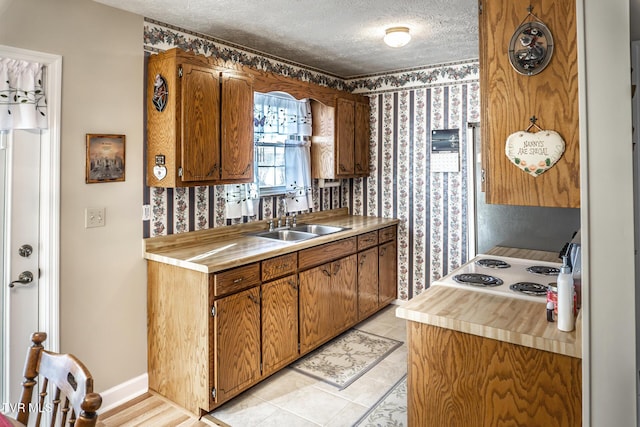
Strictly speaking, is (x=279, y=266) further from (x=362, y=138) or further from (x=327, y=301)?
(x=362, y=138)

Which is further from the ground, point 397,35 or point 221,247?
point 397,35

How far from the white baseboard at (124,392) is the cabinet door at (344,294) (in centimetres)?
149

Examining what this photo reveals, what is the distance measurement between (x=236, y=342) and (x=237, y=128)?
1485mm

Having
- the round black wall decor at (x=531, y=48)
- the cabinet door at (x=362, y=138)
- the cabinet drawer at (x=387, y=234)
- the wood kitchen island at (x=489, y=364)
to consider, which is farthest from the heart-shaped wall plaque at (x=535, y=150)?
the cabinet door at (x=362, y=138)

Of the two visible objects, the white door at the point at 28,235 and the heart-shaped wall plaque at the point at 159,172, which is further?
the heart-shaped wall plaque at the point at 159,172

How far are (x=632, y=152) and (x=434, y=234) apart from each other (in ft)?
10.1

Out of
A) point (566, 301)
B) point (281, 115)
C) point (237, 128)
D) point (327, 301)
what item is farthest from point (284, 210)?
point (566, 301)

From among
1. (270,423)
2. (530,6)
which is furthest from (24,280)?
(530,6)

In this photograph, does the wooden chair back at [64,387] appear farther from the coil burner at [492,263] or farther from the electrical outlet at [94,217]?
the coil burner at [492,263]

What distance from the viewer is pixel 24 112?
2.21 metres

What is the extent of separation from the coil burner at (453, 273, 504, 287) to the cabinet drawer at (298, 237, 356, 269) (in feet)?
3.92

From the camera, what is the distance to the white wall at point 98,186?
2.33 meters

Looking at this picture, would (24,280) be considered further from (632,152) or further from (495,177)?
(632,152)

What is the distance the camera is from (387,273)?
4.34m
